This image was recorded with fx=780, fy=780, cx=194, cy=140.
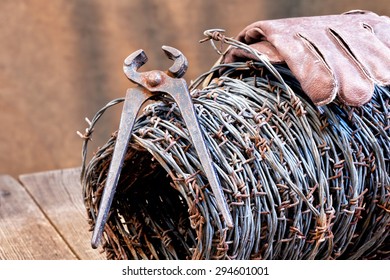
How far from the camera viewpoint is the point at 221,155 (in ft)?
3.57

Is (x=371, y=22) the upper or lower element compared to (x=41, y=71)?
upper

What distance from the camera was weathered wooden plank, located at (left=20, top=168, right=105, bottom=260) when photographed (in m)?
1.57

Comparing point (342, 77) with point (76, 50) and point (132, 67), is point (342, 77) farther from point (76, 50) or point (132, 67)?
point (76, 50)

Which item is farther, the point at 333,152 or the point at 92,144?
the point at 92,144

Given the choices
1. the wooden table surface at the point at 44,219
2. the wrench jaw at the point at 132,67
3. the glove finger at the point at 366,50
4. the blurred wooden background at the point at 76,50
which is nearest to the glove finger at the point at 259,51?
the glove finger at the point at 366,50

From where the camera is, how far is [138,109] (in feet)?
3.64

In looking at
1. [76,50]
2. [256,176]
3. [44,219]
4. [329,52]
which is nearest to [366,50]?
[329,52]

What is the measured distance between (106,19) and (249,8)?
48 cm

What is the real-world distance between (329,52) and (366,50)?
0.24ft

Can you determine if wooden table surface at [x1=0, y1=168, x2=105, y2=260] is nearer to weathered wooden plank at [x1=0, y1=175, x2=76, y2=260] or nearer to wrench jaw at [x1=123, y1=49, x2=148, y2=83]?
weathered wooden plank at [x1=0, y1=175, x2=76, y2=260]

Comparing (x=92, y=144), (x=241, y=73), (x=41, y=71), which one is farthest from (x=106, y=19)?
(x=241, y=73)

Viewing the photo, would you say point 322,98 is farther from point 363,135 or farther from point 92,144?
point 92,144

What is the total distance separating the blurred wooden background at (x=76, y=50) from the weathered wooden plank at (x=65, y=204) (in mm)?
634

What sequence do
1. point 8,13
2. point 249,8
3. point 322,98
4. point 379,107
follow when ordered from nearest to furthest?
point 322,98
point 379,107
point 8,13
point 249,8
